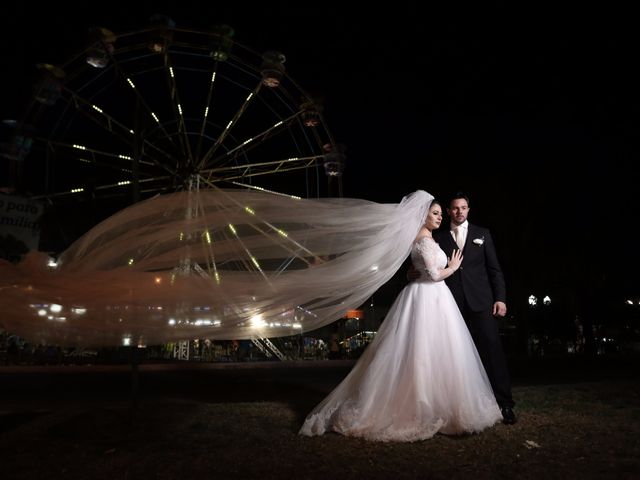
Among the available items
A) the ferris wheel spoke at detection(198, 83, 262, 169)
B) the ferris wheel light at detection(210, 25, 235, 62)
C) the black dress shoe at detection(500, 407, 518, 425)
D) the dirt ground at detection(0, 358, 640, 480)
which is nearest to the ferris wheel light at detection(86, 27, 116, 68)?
the ferris wheel light at detection(210, 25, 235, 62)

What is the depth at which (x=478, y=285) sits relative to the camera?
5.40 metres

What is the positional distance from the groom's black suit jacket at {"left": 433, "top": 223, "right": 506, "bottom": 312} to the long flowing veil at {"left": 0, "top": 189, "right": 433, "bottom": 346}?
656 millimetres

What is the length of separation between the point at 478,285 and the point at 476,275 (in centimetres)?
11

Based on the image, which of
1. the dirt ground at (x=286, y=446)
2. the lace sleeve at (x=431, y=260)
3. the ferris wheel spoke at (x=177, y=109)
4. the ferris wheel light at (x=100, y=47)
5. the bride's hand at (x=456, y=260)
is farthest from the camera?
the ferris wheel spoke at (x=177, y=109)

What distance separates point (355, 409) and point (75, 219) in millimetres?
20720

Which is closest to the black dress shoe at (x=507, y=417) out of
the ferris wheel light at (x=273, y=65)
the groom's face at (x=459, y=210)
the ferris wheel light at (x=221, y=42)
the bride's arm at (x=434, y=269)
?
the bride's arm at (x=434, y=269)

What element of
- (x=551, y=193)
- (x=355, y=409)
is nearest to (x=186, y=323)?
(x=355, y=409)

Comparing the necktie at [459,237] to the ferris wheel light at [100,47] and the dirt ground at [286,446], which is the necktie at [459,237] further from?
the ferris wheel light at [100,47]

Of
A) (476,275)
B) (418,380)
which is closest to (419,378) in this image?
(418,380)

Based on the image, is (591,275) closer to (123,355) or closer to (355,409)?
(123,355)

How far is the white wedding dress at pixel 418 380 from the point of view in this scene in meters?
4.50

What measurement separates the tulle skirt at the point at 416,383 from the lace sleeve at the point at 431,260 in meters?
0.15

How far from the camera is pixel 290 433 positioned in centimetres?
478

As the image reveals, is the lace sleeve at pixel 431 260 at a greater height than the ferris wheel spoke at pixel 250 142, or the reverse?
the ferris wheel spoke at pixel 250 142
